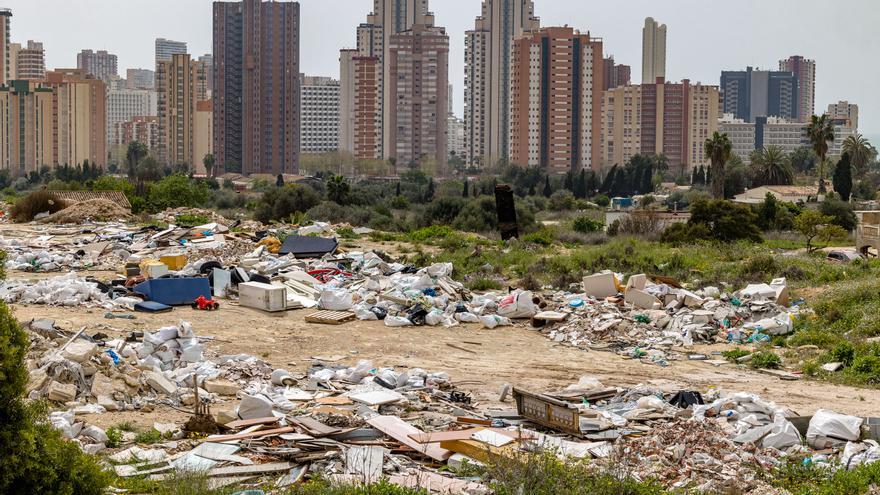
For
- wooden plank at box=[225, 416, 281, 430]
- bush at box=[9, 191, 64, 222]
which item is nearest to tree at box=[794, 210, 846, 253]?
wooden plank at box=[225, 416, 281, 430]

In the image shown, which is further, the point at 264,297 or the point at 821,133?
the point at 821,133

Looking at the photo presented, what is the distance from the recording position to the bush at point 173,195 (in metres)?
38.0

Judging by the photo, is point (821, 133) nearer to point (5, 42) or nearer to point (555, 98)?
point (555, 98)

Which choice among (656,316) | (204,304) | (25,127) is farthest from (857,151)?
(25,127)

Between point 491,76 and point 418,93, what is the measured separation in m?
13.9

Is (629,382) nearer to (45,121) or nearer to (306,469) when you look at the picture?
(306,469)

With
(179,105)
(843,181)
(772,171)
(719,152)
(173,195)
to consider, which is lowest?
(173,195)

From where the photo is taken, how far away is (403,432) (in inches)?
340

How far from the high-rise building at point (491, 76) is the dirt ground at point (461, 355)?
335ft

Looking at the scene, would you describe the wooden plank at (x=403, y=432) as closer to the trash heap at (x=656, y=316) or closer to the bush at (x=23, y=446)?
the bush at (x=23, y=446)

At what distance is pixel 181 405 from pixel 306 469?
2772 mm

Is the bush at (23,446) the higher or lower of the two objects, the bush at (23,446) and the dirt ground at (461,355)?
the higher

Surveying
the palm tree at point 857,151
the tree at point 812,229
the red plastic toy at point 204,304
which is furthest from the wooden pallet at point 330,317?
the palm tree at point 857,151

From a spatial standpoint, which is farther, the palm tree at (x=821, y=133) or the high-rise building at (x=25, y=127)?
the high-rise building at (x=25, y=127)
